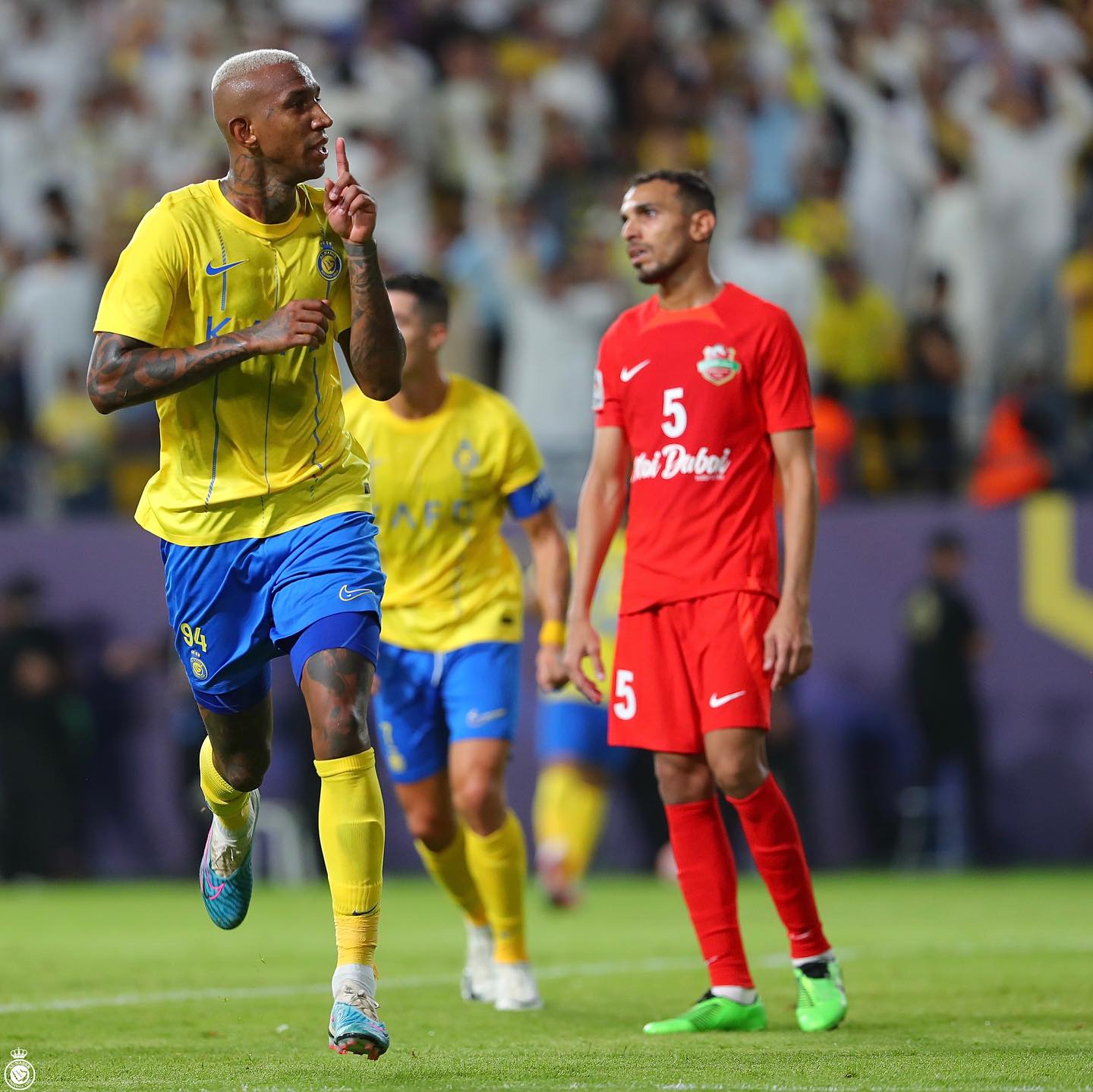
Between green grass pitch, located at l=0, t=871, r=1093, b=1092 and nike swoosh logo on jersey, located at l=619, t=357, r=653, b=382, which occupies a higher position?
nike swoosh logo on jersey, located at l=619, t=357, r=653, b=382

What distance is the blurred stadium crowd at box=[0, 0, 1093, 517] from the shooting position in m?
15.2

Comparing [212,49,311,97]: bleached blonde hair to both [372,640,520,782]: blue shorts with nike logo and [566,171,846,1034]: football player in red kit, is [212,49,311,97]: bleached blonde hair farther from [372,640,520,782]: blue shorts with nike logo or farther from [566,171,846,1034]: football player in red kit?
[372,640,520,782]: blue shorts with nike logo

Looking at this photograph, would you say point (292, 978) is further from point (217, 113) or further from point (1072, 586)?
point (1072, 586)

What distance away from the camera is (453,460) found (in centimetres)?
795

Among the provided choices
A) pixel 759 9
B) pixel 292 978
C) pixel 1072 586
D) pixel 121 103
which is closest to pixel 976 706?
pixel 1072 586

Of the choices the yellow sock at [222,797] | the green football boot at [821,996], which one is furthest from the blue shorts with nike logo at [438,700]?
the green football boot at [821,996]

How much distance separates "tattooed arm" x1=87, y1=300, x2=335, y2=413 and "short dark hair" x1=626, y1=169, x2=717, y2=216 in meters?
1.65

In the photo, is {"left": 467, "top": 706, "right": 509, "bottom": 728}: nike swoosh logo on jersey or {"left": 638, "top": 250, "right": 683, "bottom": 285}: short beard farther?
{"left": 467, "top": 706, "right": 509, "bottom": 728}: nike swoosh logo on jersey

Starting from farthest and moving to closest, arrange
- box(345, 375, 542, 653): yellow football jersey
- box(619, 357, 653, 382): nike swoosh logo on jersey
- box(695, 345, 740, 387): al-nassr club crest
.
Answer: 1. box(345, 375, 542, 653): yellow football jersey
2. box(619, 357, 653, 382): nike swoosh logo on jersey
3. box(695, 345, 740, 387): al-nassr club crest

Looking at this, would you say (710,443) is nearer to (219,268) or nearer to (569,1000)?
(219,268)

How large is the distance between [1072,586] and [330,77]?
24.2 feet

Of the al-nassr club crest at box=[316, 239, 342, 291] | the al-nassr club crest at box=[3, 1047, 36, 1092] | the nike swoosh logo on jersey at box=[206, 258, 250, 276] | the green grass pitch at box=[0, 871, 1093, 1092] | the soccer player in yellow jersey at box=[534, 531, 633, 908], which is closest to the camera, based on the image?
the al-nassr club crest at box=[3, 1047, 36, 1092]

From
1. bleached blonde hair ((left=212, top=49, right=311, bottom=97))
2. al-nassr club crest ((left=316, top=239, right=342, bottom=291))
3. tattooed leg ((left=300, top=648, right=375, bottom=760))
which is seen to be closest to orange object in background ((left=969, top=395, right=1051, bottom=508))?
al-nassr club crest ((left=316, top=239, right=342, bottom=291))

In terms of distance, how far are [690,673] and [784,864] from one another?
684 millimetres
